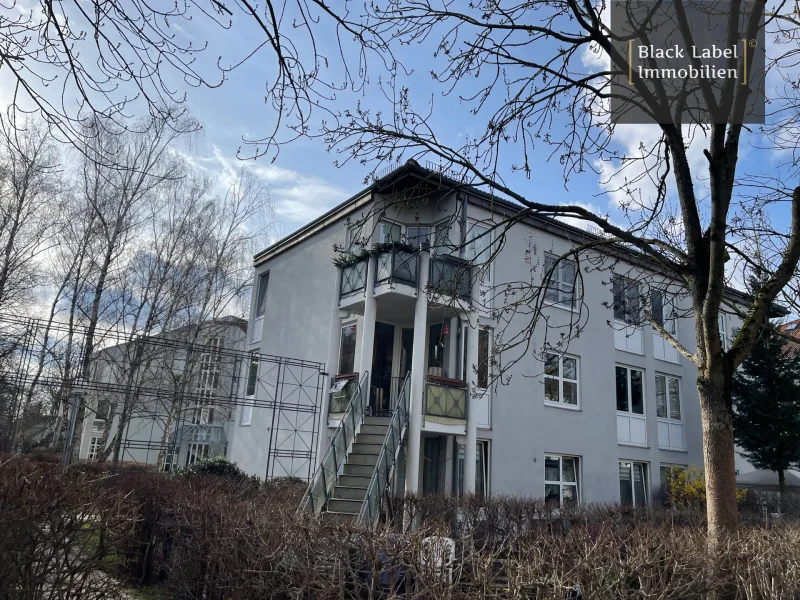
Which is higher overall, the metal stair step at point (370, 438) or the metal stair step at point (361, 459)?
the metal stair step at point (370, 438)

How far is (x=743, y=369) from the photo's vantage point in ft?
75.4

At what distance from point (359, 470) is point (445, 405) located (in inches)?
111

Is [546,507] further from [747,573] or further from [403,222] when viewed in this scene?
[403,222]

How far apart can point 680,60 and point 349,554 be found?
6800 millimetres

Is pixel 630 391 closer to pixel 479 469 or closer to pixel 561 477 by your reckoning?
pixel 561 477

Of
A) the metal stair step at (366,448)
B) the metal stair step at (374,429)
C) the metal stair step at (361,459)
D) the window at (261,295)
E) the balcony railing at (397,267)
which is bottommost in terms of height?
the metal stair step at (361,459)

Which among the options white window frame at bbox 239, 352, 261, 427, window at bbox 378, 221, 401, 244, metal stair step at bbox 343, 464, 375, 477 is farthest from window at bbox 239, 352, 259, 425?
metal stair step at bbox 343, 464, 375, 477

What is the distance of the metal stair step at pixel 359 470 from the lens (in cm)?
1312

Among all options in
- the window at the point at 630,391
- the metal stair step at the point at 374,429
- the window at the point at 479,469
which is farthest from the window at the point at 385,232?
the window at the point at 630,391

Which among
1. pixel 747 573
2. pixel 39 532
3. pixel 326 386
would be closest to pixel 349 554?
pixel 39 532

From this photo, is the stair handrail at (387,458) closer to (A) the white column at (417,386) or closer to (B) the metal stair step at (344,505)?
(A) the white column at (417,386)

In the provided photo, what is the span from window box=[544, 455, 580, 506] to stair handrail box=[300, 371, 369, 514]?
6604 millimetres

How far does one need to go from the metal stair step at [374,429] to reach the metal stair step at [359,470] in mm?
1090

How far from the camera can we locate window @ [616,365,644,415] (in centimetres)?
2075
